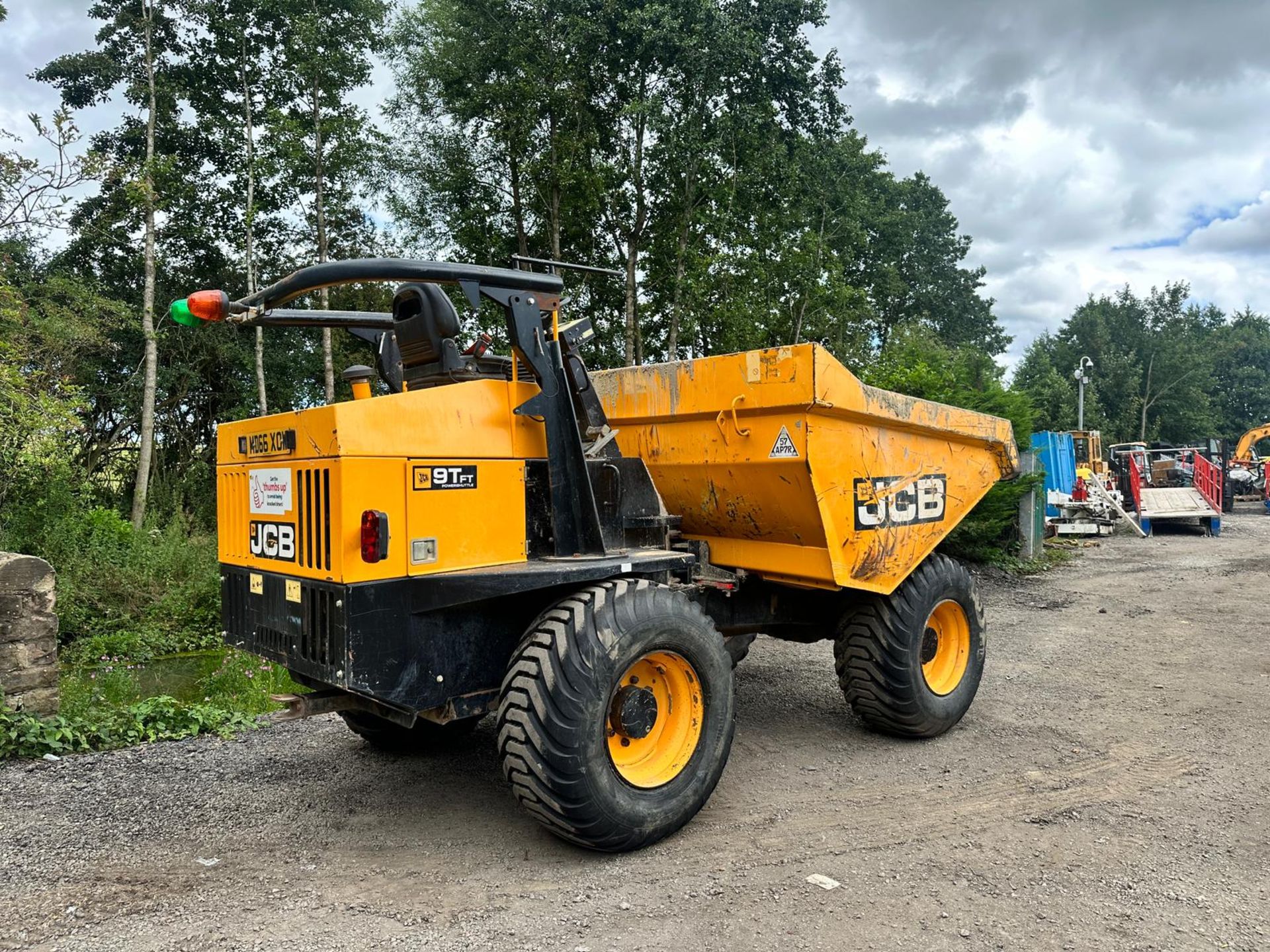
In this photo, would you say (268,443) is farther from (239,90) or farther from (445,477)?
(239,90)

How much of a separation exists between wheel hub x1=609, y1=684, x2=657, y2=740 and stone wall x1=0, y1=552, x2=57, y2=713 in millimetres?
3725

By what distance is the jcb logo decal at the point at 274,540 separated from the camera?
11.4ft

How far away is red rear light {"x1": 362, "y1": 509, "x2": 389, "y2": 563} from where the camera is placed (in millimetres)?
3189

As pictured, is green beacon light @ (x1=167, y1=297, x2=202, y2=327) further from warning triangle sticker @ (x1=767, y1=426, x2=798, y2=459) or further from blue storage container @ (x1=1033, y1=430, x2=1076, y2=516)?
blue storage container @ (x1=1033, y1=430, x2=1076, y2=516)

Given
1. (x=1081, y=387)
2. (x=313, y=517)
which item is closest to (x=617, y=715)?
(x=313, y=517)

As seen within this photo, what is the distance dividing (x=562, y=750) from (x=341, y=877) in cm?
105

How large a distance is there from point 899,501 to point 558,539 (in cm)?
210

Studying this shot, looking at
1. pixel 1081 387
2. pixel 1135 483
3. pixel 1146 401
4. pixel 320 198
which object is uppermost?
pixel 320 198

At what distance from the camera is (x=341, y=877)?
3.40 meters

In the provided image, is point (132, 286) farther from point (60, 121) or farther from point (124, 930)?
point (124, 930)

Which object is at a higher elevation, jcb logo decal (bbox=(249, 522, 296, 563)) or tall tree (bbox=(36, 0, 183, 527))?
tall tree (bbox=(36, 0, 183, 527))

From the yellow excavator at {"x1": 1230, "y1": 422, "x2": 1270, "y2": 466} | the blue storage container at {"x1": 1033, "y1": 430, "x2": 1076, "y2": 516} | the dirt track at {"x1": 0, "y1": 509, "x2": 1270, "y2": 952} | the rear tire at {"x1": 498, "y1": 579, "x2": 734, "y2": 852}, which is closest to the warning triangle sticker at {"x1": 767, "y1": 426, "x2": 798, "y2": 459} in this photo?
the rear tire at {"x1": 498, "y1": 579, "x2": 734, "y2": 852}

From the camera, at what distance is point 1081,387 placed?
109 feet

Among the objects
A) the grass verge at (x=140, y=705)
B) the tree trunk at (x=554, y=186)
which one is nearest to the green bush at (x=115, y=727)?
the grass verge at (x=140, y=705)
